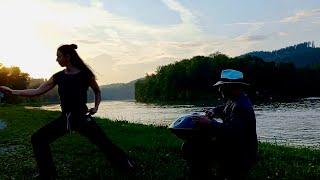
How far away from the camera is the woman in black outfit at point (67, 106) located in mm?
10664

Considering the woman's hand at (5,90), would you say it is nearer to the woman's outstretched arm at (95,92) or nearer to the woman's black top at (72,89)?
the woman's black top at (72,89)

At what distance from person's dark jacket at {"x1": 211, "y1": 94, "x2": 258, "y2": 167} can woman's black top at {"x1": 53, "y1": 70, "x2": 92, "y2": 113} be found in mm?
3425

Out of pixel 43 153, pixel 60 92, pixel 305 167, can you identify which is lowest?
pixel 305 167

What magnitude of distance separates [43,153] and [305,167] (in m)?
7.59

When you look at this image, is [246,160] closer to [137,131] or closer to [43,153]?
[43,153]

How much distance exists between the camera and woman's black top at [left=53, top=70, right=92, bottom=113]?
10.7 meters

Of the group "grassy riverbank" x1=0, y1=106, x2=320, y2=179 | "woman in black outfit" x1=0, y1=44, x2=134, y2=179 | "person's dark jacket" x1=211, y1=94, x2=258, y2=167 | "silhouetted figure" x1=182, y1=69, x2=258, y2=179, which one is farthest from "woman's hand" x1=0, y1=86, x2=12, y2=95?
"person's dark jacket" x1=211, y1=94, x2=258, y2=167

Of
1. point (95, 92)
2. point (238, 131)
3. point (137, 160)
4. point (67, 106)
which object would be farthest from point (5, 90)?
point (238, 131)

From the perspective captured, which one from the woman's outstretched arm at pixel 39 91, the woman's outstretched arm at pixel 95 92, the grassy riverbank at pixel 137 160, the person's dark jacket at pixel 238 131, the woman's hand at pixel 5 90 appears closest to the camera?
the person's dark jacket at pixel 238 131

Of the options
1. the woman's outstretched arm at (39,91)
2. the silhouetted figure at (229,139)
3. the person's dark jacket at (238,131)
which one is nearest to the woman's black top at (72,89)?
the woman's outstretched arm at (39,91)

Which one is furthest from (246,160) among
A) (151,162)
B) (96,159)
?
(96,159)

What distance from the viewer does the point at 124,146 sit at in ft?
59.3

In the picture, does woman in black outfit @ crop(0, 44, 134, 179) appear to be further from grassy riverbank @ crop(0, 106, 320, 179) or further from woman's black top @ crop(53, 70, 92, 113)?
grassy riverbank @ crop(0, 106, 320, 179)

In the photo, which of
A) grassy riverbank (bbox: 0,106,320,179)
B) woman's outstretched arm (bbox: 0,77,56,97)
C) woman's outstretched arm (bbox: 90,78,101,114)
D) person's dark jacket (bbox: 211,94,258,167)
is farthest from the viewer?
grassy riverbank (bbox: 0,106,320,179)
